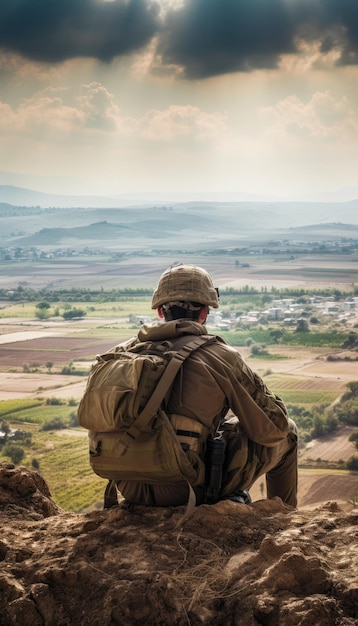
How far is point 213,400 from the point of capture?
3.88 m

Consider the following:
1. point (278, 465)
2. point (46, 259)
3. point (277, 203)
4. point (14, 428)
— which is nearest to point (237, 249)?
point (46, 259)

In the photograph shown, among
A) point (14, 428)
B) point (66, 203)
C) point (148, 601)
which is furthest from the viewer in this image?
point (66, 203)

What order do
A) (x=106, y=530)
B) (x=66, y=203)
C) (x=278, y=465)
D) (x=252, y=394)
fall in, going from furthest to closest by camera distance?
(x=66, y=203) → (x=278, y=465) → (x=252, y=394) → (x=106, y=530)

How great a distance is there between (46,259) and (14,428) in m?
41.8

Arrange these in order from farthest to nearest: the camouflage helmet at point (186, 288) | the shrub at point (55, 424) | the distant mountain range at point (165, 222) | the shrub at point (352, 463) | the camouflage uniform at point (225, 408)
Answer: the distant mountain range at point (165, 222) → the shrub at point (55, 424) → the shrub at point (352, 463) → the camouflage helmet at point (186, 288) → the camouflage uniform at point (225, 408)

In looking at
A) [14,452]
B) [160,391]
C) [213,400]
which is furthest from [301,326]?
[160,391]

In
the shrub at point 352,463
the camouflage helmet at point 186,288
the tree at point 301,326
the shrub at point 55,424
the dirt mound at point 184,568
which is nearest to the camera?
the dirt mound at point 184,568

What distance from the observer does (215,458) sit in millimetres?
3861

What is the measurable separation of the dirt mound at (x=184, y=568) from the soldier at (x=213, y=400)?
0.18 metres

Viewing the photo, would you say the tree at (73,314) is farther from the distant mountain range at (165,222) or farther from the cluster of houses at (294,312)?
the distant mountain range at (165,222)

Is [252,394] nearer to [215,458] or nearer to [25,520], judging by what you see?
[215,458]

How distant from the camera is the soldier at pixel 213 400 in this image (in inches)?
152

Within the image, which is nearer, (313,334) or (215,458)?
(215,458)

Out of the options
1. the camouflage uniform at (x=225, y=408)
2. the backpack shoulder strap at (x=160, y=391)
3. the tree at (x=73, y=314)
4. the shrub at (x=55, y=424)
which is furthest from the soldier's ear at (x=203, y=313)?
the tree at (x=73, y=314)
